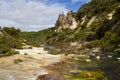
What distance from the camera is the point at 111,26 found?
12544cm

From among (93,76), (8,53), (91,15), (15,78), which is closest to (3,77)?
(15,78)

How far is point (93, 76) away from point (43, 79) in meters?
8.34

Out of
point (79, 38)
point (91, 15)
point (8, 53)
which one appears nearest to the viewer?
point (8, 53)

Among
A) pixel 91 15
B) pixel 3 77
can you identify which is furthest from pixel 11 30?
pixel 3 77

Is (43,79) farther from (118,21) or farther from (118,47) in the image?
(118,21)

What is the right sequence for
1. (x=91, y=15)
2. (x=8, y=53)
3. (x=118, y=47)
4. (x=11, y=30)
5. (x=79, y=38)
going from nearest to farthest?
1. (x=8, y=53)
2. (x=118, y=47)
3. (x=11, y=30)
4. (x=79, y=38)
5. (x=91, y=15)

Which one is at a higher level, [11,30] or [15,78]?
[11,30]

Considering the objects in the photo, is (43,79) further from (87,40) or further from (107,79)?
(87,40)

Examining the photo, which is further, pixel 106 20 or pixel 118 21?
pixel 106 20

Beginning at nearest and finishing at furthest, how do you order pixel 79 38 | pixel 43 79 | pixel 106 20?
1. pixel 43 79
2. pixel 106 20
3. pixel 79 38

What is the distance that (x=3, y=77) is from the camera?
40.7 m

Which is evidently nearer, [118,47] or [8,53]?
[8,53]

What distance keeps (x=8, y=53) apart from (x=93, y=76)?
39.8 m

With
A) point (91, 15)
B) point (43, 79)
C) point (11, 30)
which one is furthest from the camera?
point (91, 15)
